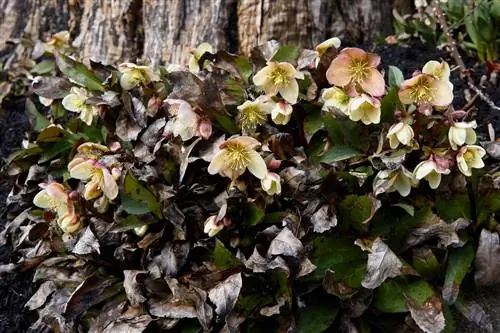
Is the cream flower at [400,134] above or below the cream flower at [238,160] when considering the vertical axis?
above

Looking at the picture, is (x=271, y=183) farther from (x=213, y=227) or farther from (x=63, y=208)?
(x=63, y=208)

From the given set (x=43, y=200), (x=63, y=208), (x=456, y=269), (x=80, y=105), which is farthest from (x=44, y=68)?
(x=456, y=269)

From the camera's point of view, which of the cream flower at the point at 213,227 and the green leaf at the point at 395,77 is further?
the green leaf at the point at 395,77

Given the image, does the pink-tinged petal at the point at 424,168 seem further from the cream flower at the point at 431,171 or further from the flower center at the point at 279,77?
the flower center at the point at 279,77

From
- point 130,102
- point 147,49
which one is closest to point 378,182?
point 130,102

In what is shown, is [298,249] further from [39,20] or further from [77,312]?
[39,20]

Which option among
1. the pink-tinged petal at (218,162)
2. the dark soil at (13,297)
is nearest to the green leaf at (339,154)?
the pink-tinged petal at (218,162)
